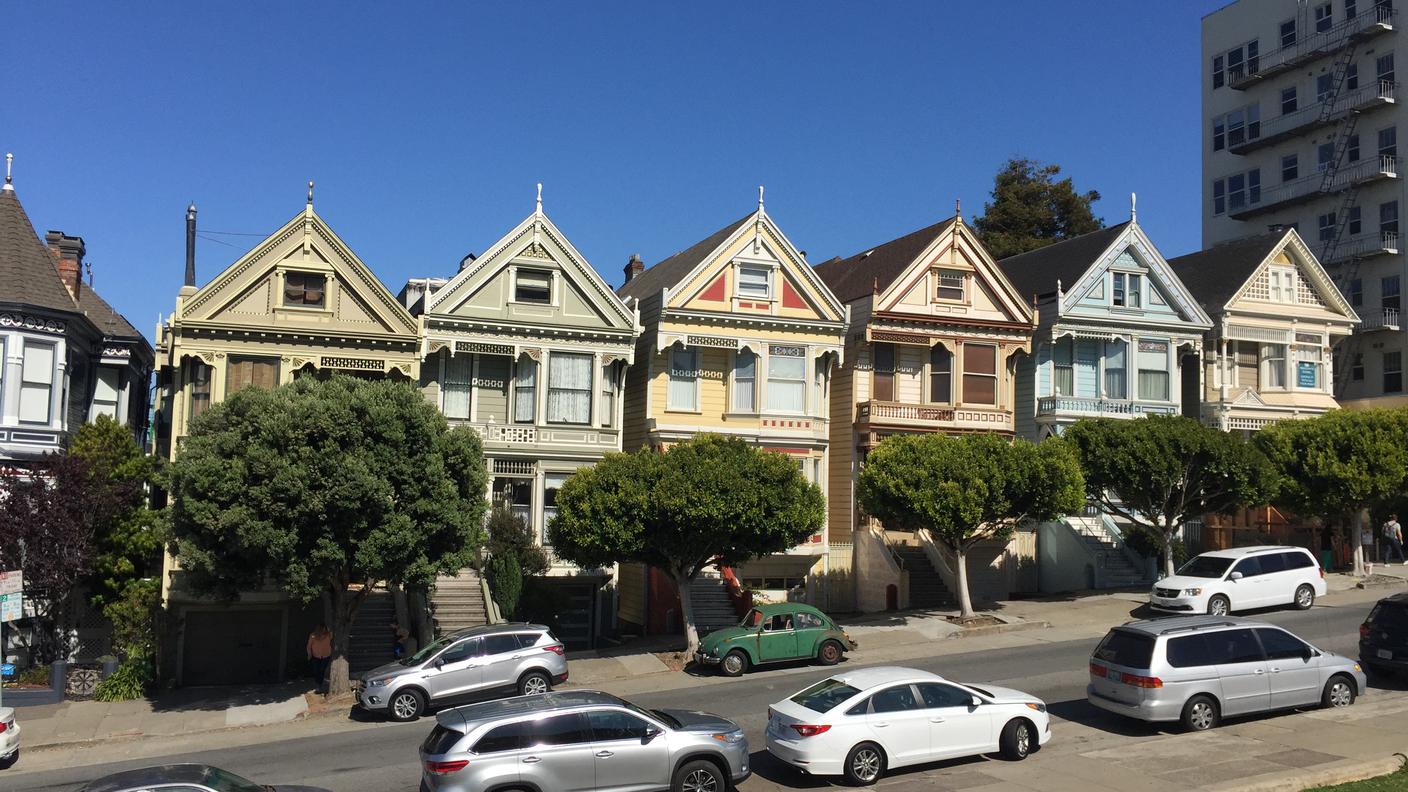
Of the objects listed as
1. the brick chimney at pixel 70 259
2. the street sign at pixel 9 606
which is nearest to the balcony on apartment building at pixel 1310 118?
the brick chimney at pixel 70 259

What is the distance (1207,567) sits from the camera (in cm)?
2969

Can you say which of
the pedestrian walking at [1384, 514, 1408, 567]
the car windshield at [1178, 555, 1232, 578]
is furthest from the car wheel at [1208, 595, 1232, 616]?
the pedestrian walking at [1384, 514, 1408, 567]

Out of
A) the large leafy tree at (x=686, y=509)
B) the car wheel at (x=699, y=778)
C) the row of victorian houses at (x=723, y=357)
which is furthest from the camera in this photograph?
the row of victorian houses at (x=723, y=357)

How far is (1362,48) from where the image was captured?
49.0 meters

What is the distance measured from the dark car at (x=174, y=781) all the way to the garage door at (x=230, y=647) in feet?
61.5

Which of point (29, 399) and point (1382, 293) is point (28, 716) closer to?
point (29, 399)

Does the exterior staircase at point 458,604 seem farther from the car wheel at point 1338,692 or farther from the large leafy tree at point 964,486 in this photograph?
the car wheel at point 1338,692

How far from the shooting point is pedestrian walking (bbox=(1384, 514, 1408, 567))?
39156mm

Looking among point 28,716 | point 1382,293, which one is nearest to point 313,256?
point 28,716

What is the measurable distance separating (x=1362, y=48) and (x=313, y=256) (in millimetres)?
44334

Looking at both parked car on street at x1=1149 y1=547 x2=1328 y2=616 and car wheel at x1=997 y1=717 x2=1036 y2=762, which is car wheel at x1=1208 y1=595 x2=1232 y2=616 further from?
car wheel at x1=997 y1=717 x2=1036 y2=762

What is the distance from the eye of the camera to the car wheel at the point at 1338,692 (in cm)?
1931

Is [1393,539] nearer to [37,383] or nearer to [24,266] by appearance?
[37,383]

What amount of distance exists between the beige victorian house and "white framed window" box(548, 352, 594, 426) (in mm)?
8913
